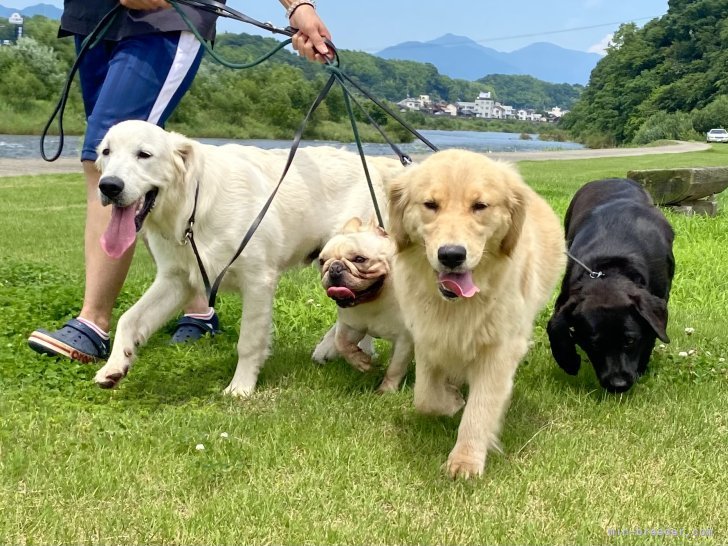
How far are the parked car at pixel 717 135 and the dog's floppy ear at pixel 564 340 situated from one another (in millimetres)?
55251

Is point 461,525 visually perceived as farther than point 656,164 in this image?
No

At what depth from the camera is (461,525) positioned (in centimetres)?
265

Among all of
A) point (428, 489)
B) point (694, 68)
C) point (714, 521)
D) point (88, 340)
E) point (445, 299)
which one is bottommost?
point (88, 340)

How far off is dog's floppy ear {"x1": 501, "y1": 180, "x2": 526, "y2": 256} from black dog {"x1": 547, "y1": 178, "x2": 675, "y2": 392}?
1.15 metres

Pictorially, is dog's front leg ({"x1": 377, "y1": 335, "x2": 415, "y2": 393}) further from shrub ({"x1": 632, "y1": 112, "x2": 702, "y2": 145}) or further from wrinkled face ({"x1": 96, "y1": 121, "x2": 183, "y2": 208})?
shrub ({"x1": 632, "y1": 112, "x2": 702, "y2": 145})

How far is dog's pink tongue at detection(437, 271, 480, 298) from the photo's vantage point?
296 cm

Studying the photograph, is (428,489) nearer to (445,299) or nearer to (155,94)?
(445,299)

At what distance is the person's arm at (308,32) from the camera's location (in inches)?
152

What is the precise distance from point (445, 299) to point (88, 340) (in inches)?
94.2

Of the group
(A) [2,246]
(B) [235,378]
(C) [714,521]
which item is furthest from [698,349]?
(A) [2,246]

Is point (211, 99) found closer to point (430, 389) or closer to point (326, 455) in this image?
point (430, 389)

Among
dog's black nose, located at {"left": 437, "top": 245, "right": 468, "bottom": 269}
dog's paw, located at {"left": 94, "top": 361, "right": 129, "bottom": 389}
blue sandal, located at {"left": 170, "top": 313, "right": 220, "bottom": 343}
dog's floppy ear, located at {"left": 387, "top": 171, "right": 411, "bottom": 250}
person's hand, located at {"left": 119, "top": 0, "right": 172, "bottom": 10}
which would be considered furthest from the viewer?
blue sandal, located at {"left": 170, "top": 313, "right": 220, "bottom": 343}

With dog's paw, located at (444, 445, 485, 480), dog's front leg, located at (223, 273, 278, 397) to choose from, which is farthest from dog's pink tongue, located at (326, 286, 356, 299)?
dog's paw, located at (444, 445, 485, 480)

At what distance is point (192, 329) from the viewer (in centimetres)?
500
